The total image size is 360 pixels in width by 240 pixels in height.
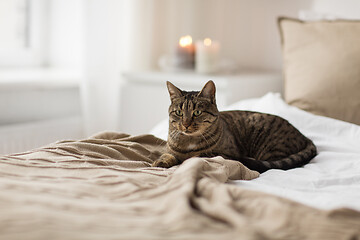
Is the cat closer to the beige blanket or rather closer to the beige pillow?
the beige blanket

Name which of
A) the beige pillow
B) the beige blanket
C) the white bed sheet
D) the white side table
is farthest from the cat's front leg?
the white side table

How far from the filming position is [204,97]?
1335 mm

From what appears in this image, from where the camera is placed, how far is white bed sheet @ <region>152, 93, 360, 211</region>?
1.01 meters

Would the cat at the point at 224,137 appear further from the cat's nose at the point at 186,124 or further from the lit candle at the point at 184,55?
the lit candle at the point at 184,55

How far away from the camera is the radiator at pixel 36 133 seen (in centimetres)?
213

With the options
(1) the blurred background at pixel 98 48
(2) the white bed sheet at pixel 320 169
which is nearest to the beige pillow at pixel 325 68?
(2) the white bed sheet at pixel 320 169

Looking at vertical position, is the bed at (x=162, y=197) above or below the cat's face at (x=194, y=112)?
below

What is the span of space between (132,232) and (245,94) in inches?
63.2

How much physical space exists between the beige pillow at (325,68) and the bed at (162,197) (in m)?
0.37

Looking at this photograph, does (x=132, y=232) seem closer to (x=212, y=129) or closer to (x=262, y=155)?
(x=212, y=129)

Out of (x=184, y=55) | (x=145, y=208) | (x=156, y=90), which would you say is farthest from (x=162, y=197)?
(x=184, y=55)

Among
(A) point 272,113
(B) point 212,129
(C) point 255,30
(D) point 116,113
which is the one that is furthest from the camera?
(C) point 255,30

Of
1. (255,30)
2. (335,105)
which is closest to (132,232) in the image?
(335,105)

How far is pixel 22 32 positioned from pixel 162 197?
6.71 ft
